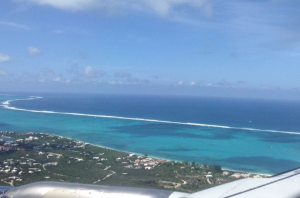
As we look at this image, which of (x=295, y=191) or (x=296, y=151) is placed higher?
(x=295, y=191)

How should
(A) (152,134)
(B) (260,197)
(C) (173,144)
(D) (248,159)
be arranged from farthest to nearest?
(A) (152,134) < (C) (173,144) < (D) (248,159) < (B) (260,197)

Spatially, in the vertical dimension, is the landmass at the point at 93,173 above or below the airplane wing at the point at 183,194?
below

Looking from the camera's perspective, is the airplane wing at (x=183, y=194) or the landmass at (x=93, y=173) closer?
the airplane wing at (x=183, y=194)

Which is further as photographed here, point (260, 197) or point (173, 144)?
point (173, 144)

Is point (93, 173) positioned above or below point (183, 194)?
below

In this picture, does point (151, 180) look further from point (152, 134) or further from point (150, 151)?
point (152, 134)

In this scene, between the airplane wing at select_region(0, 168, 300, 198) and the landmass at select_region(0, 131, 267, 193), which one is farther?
the landmass at select_region(0, 131, 267, 193)

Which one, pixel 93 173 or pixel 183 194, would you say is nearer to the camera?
pixel 183 194

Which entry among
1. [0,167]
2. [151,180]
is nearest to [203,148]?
[151,180]
